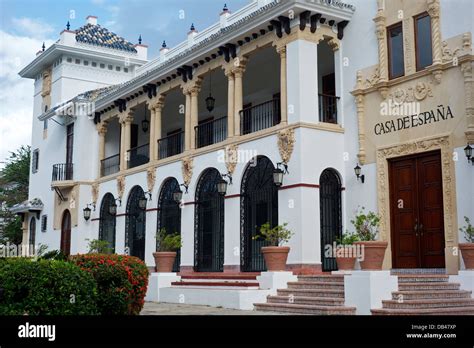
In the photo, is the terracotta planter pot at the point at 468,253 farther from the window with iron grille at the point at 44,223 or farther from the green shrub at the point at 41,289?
the window with iron grille at the point at 44,223

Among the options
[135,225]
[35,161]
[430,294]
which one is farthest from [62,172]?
[430,294]

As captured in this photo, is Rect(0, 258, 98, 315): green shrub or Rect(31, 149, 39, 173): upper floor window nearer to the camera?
Rect(0, 258, 98, 315): green shrub

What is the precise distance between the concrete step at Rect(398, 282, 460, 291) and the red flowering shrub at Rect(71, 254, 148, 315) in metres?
4.82

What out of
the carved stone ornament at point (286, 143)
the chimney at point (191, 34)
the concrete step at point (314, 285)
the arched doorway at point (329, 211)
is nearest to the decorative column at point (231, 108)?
the carved stone ornament at point (286, 143)

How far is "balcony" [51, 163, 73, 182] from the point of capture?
2658 cm

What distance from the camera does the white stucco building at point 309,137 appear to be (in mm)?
13672

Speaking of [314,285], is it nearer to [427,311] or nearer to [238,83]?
[427,311]

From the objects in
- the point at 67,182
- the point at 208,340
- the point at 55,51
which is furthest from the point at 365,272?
the point at 55,51

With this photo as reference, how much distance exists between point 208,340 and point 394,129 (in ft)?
30.6

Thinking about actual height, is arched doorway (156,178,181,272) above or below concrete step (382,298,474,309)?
above

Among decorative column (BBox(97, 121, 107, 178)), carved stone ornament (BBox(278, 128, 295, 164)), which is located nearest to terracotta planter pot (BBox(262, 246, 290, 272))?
carved stone ornament (BBox(278, 128, 295, 164))

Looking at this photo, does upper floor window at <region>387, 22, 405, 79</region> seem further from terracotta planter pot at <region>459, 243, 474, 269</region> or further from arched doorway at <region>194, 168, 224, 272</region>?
arched doorway at <region>194, 168, 224, 272</region>

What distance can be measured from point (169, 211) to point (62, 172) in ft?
27.3

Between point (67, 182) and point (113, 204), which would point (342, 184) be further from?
point (67, 182)
